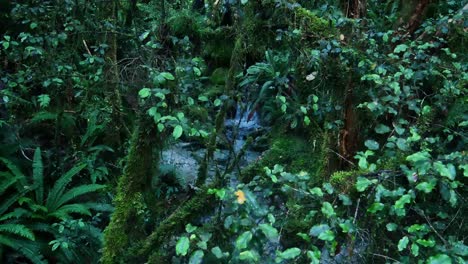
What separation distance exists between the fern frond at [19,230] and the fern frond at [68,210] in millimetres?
388

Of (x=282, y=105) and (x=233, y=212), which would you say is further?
(x=282, y=105)

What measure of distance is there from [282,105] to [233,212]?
49.8 inches

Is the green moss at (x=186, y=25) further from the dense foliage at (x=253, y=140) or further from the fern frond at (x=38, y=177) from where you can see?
the fern frond at (x=38, y=177)

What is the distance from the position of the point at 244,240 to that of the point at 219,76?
7259 millimetres

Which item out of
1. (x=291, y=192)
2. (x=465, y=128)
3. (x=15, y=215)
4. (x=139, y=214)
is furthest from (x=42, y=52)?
(x=465, y=128)

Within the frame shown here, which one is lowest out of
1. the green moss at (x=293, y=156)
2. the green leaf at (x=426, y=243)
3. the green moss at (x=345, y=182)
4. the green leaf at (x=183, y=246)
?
the green moss at (x=293, y=156)

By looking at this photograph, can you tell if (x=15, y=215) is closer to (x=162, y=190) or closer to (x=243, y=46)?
(x=162, y=190)

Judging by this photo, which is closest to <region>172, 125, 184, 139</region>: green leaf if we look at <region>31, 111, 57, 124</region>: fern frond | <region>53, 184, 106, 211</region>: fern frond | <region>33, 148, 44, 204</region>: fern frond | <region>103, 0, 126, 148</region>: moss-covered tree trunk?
<region>103, 0, 126, 148</region>: moss-covered tree trunk

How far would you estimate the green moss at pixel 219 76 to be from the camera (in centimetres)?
848

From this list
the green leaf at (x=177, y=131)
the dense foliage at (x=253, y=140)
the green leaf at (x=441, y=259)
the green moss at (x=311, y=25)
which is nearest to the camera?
the green leaf at (x=441, y=259)

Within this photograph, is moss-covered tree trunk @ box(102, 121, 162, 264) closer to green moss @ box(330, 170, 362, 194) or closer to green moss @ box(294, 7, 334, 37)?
green moss @ box(330, 170, 362, 194)

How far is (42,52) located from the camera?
184 inches

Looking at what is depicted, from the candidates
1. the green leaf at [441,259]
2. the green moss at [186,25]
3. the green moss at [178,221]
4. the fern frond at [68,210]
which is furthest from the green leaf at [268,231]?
the green moss at [186,25]

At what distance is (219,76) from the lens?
28.1ft
